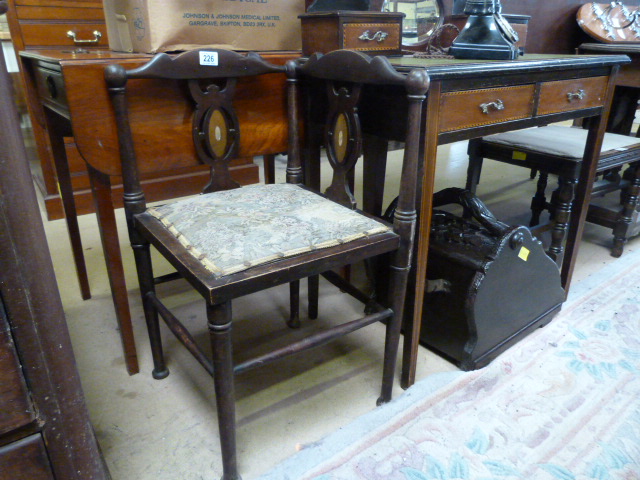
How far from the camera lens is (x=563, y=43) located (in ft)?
11.3

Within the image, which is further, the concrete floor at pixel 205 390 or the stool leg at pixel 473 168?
the stool leg at pixel 473 168

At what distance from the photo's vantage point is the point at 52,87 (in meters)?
1.20

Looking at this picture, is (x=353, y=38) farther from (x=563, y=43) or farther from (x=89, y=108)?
(x=563, y=43)

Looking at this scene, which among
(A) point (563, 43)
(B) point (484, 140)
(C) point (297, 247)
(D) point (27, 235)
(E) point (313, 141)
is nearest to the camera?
(D) point (27, 235)

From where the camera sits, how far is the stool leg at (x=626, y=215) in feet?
6.60

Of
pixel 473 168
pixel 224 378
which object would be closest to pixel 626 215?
pixel 473 168

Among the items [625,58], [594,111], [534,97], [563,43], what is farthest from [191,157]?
[563,43]

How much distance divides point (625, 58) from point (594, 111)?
18 centimetres

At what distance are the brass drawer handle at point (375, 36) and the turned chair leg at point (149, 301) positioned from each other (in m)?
0.81

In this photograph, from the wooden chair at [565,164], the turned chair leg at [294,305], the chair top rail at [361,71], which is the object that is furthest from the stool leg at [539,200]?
the chair top rail at [361,71]

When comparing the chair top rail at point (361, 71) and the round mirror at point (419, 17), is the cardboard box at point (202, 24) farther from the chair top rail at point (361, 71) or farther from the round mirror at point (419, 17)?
the round mirror at point (419, 17)

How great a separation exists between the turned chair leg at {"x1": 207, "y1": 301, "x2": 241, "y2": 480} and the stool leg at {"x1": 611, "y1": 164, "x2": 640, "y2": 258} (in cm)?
189

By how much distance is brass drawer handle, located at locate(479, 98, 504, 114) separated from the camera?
116cm

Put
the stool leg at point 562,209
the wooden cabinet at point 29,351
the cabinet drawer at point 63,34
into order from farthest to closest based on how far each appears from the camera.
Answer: the cabinet drawer at point 63,34, the stool leg at point 562,209, the wooden cabinet at point 29,351
